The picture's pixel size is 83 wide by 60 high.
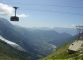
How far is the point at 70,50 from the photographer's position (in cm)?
4878

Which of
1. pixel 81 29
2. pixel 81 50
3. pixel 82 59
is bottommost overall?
pixel 82 59

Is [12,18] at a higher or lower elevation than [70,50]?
higher

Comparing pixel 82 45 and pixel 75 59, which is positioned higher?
pixel 82 45

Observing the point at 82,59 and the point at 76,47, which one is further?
the point at 76,47

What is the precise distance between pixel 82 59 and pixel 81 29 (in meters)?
23.5

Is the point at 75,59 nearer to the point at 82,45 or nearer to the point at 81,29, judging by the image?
the point at 82,45

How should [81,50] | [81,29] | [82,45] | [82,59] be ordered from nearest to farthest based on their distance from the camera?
[82,59]
[81,50]
[82,45]
[81,29]

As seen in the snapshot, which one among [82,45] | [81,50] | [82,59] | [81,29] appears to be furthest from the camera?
[81,29]

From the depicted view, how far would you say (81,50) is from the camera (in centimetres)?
4544

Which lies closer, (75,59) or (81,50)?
(75,59)

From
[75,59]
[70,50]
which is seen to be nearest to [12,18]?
[70,50]

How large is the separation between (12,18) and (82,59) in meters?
23.7

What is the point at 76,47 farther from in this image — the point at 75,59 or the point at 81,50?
the point at 75,59

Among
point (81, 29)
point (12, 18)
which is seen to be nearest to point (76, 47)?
point (81, 29)
